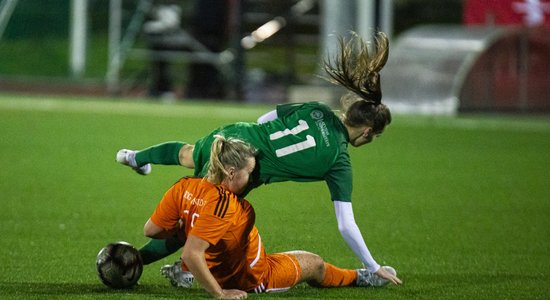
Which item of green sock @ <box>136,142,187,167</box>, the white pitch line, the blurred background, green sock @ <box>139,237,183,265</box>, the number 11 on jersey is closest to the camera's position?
the number 11 on jersey

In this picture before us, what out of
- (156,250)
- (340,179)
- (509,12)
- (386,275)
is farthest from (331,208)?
(509,12)

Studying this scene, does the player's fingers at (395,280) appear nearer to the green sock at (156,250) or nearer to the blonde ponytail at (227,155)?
the blonde ponytail at (227,155)

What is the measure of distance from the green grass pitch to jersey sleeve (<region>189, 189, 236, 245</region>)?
0.52 m

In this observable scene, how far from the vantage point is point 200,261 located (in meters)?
6.39

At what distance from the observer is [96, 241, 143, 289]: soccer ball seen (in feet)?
22.8

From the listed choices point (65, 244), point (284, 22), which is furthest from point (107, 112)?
point (65, 244)

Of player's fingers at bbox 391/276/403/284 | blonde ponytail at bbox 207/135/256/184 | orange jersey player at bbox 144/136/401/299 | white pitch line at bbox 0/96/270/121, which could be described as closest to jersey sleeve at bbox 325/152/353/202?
orange jersey player at bbox 144/136/401/299

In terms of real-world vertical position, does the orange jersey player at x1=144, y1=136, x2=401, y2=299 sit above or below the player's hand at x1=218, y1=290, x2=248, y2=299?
above

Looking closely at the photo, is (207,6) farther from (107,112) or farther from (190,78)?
(107,112)

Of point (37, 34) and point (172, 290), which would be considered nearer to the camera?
point (172, 290)

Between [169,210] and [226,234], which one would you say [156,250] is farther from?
[226,234]

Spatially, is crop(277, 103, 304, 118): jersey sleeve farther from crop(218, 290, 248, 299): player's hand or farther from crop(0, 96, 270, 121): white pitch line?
crop(0, 96, 270, 121): white pitch line

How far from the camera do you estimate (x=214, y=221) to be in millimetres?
6484

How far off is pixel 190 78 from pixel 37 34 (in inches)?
188
